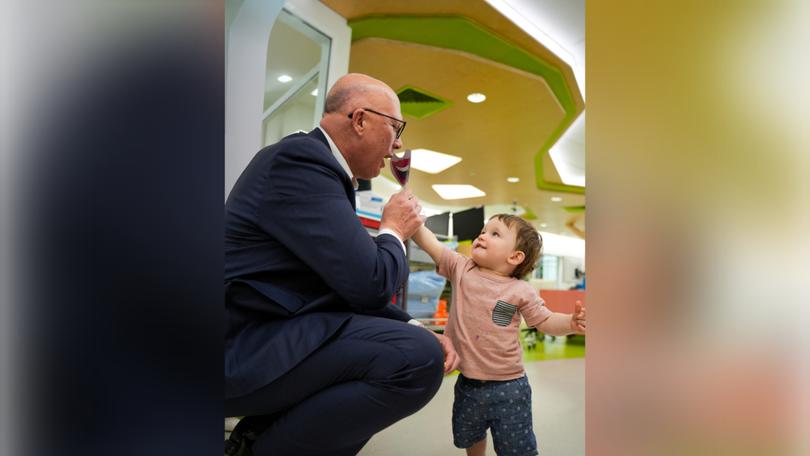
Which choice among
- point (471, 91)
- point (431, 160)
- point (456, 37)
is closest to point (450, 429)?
point (456, 37)

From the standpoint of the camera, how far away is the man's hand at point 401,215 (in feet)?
3.48

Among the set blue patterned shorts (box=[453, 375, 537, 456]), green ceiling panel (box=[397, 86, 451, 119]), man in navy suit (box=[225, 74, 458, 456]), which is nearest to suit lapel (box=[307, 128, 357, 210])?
man in navy suit (box=[225, 74, 458, 456])

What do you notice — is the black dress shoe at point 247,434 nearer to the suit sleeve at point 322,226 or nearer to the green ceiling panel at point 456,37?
the suit sleeve at point 322,226

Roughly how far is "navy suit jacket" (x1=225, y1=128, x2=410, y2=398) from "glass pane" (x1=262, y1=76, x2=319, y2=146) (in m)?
2.52

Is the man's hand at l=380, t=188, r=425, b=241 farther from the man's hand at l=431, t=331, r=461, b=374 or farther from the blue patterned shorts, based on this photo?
the blue patterned shorts

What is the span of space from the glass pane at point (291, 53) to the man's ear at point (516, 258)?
2.06 metres

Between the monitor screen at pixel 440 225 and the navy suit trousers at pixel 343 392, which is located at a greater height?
the monitor screen at pixel 440 225

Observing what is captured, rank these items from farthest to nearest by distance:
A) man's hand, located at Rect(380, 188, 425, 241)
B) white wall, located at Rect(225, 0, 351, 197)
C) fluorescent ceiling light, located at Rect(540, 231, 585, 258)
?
fluorescent ceiling light, located at Rect(540, 231, 585, 258)
white wall, located at Rect(225, 0, 351, 197)
man's hand, located at Rect(380, 188, 425, 241)

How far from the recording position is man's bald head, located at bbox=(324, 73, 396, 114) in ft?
3.57

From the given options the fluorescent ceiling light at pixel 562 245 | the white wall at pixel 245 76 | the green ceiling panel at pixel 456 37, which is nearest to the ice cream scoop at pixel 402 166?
the white wall at pixel 245 76
